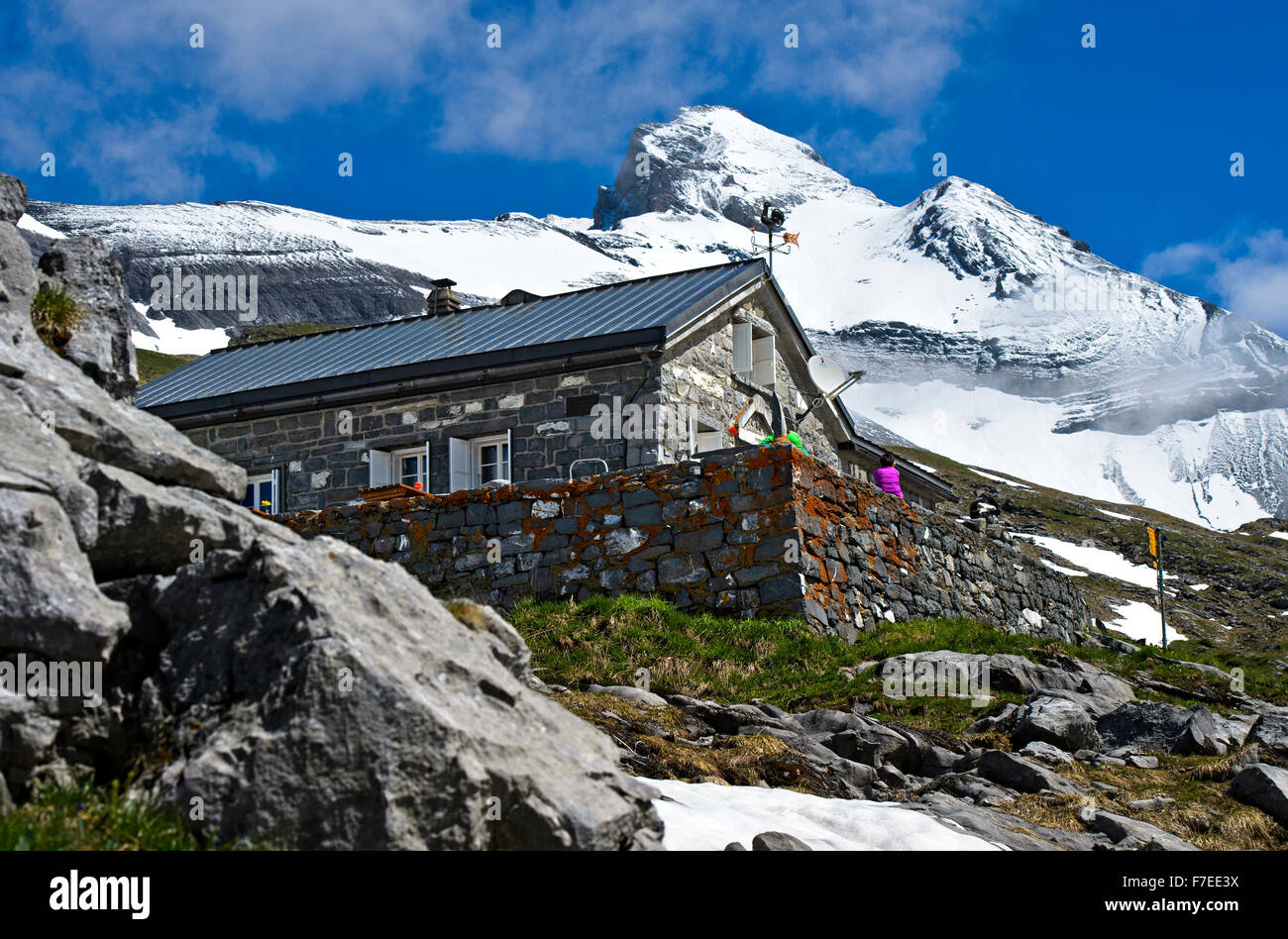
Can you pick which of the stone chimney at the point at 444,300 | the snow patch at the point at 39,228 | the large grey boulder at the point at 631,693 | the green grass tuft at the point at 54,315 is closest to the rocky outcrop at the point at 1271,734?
the large grey boulder at the point at 631,693

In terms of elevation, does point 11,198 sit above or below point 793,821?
above

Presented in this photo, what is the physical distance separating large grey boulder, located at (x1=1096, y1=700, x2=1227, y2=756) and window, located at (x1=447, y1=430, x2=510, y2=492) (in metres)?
10.6

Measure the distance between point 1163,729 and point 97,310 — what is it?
26.9ft

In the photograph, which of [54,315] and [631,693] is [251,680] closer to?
[54,315]

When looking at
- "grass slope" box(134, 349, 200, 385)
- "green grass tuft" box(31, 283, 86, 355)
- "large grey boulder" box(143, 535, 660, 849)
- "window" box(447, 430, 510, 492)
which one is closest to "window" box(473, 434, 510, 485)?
"window" box(447, 430, 510, 492)

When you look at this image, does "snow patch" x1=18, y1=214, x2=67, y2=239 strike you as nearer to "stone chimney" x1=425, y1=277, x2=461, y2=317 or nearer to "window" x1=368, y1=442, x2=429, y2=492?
"stone chimney" x1=425, y1=277, x2=461, y2=317

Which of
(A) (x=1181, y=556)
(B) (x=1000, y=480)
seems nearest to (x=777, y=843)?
(A) (x=1181, y=556)

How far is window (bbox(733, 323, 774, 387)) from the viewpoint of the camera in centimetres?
2245

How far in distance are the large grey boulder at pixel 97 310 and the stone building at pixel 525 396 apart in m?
11.1

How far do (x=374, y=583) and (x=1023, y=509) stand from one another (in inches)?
3541

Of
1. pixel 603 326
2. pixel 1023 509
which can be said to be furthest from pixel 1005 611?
pixel 1023 509

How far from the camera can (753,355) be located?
2320cm

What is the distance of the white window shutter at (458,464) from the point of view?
802 inches
